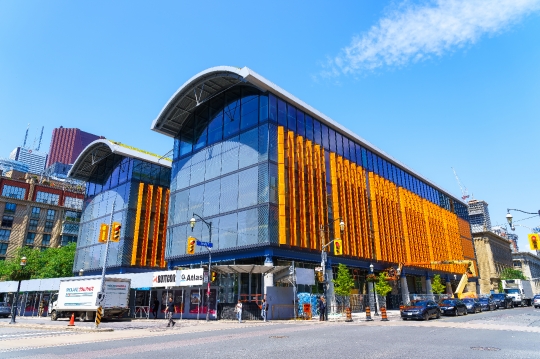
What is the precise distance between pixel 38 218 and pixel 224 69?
248 ft

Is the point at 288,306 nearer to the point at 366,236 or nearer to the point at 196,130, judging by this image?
the point at 366,236

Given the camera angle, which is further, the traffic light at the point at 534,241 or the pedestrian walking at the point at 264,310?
the pedestrian walking at the point at 264,310

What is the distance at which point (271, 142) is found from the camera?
1516 inches

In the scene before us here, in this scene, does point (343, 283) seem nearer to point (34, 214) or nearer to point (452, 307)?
point (452, 307)

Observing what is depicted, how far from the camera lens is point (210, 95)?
46.6m

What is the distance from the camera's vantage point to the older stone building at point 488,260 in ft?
383

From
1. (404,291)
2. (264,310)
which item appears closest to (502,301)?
(404,291)

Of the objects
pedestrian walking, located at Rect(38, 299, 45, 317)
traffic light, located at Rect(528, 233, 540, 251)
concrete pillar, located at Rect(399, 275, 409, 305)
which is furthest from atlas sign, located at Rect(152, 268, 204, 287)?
concrete pillar, located at Rect(399, 275, 409, 305)

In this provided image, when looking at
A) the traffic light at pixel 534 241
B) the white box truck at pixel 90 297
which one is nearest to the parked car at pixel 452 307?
the traffic light at pixel 534 241

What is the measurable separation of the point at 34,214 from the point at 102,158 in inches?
1743

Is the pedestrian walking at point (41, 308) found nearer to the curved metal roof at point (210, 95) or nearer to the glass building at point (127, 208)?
the glass building at point (127, 208)

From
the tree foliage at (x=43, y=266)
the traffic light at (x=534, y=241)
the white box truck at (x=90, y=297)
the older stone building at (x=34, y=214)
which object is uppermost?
the older stone building at (x=34, y=214)

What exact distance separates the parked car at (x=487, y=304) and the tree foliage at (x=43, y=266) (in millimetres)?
63944

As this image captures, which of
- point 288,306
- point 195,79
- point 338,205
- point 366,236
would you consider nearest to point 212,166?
point 195,79
